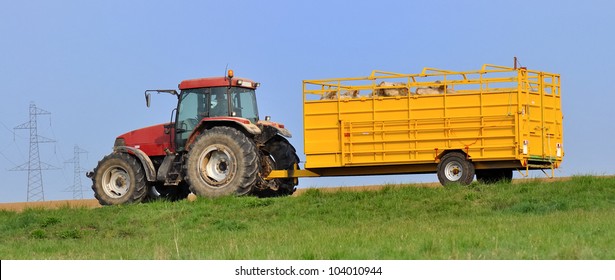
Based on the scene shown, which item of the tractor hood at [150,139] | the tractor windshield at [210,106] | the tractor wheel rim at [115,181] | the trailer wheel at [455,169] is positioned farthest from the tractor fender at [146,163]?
the trailer wheel at [455,169]

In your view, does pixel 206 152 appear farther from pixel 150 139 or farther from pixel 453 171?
pixel 453 171

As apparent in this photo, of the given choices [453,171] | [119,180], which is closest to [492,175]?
[453,171]

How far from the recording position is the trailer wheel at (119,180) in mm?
24109

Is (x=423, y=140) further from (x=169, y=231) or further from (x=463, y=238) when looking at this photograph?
(x=463, y=238)

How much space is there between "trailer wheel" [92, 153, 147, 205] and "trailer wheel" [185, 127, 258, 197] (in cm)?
136

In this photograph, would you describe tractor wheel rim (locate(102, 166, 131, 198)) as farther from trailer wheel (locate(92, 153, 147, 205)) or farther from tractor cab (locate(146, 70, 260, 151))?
tractor cab (locate(146, 70, 260, 151))

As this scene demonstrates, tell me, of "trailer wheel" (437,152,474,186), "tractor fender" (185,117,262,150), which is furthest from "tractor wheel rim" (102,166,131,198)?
"trailer wheel" (437,152,474,186)

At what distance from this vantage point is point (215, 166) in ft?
77.0

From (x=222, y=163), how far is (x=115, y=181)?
2.92 metres

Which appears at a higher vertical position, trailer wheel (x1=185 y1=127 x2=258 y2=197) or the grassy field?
Answer: trailer wheel (x1=185 y1=127 x2=258 y2=197)

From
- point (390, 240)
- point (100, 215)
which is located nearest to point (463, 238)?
point (390, 240)

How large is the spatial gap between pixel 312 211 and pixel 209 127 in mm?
4286

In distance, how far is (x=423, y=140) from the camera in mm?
22125

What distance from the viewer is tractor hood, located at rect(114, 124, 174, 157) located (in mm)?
24531
